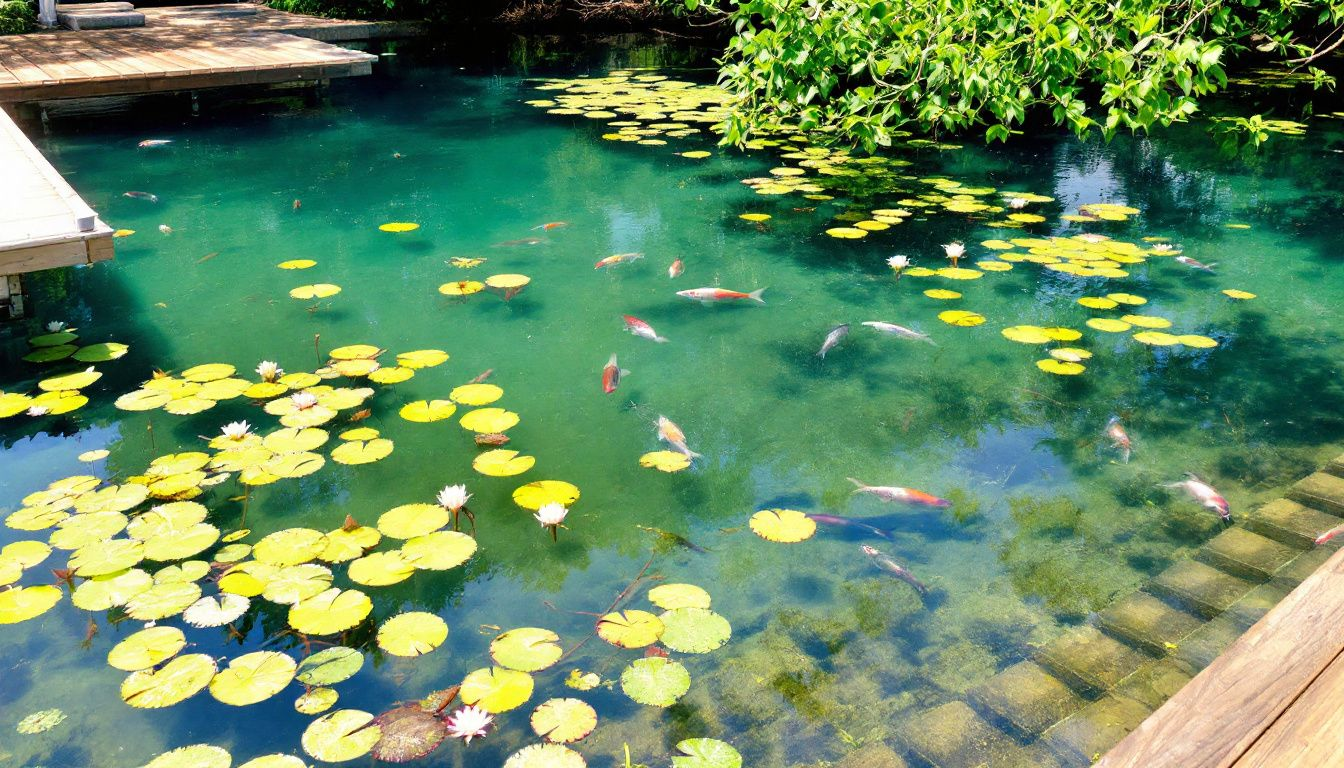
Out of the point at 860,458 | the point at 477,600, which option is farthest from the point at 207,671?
the point at 860,458

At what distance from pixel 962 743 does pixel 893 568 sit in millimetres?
482

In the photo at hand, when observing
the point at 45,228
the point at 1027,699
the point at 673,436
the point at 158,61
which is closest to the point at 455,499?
the point at 673,436

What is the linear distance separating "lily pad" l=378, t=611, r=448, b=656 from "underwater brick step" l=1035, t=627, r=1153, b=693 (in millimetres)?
1081

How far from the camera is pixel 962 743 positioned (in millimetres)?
1449

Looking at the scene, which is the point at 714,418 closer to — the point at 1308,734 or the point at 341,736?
the point at 341,736

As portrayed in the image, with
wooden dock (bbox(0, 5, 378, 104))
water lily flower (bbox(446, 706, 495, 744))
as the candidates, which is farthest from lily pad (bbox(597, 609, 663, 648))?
wooden dock (bbox(0, 5, 378, 104))

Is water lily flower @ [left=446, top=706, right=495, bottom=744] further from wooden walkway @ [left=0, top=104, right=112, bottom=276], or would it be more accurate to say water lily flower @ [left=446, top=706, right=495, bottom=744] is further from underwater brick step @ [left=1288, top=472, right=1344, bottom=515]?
wooden walkway @ [left=0, top=104, right=112, bottom=276]

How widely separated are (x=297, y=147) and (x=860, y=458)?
4422mm

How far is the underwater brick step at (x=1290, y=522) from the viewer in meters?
1.94

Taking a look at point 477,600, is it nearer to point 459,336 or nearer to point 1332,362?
point 459,336

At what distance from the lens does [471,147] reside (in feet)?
18.0

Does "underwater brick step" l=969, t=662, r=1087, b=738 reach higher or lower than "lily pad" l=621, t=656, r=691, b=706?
higher

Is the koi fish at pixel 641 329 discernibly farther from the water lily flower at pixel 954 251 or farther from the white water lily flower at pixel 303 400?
the water lily flower at pixel 954 251

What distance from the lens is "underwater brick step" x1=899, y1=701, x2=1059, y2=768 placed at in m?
1.41
